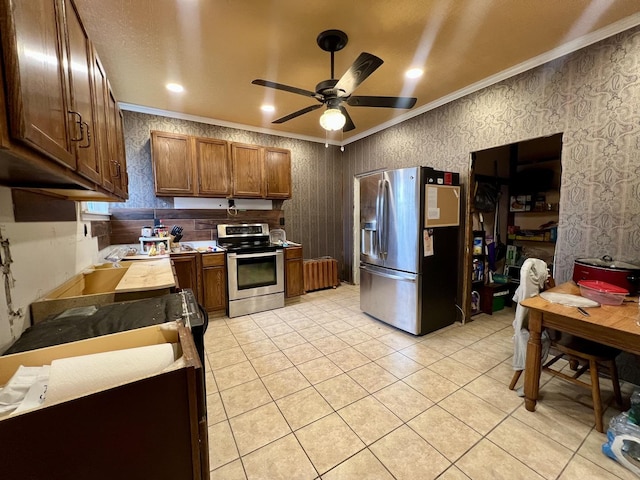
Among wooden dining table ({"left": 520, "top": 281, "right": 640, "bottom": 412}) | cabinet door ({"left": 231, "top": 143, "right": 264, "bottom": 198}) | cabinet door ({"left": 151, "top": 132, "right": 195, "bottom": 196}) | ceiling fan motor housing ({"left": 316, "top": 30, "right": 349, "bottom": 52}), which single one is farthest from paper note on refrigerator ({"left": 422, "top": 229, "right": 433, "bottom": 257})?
cabinet door ({"left": 151, "top": 132, "right": 195, "bottom": 196})

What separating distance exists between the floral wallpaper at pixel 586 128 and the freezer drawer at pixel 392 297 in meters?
1.28

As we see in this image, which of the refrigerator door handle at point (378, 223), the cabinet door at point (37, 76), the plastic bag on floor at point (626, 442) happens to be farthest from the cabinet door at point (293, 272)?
the plastic bag on floor at point (626, 442)

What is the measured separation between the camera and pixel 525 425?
1674mm

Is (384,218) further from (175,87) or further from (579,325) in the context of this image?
Result: (175,87)

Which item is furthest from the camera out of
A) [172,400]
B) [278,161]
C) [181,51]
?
[278,161]

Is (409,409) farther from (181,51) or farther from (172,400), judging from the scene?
(181,51)

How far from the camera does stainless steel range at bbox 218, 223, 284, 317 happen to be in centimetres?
346

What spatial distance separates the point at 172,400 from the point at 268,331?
2507mm

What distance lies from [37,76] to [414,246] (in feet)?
8.99

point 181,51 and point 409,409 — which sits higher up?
point 181,51

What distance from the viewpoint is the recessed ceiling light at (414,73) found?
2553 mm

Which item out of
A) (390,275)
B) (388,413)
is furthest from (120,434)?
(390,275)

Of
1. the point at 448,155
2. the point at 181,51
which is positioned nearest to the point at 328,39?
the point at 181,51

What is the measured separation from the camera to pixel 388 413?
1.79 metres
